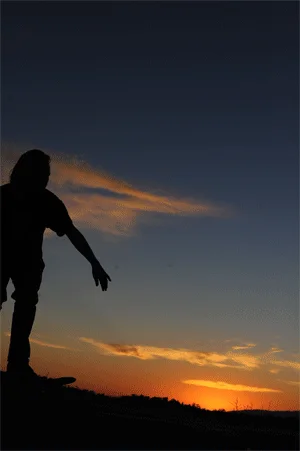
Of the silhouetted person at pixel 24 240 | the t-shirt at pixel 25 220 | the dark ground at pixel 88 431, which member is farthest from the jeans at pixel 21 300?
the dark ground at pixel 88 431

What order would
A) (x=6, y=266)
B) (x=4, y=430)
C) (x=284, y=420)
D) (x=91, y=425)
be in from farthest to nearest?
(x=284, y=420) < (x=6, y=266) < (x=91, y=425) < (x=4, y=430)

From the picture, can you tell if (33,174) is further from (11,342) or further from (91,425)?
(91,425)

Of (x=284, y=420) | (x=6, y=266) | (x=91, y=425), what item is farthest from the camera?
(x=284, y=420)

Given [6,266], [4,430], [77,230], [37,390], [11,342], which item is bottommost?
[4,430]

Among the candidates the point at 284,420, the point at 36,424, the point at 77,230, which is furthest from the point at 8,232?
the point at 284,420

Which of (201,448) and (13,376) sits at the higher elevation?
(13,376)

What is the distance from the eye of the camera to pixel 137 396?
10.5 metres

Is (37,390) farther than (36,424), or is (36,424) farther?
(37,390)

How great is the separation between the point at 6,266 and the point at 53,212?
88 cm

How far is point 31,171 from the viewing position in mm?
6684

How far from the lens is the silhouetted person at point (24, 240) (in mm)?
6559

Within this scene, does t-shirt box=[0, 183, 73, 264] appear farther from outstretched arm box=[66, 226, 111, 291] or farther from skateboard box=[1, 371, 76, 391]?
skateboard box=[1, 371, 76, 391]

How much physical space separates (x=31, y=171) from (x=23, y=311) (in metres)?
1.64

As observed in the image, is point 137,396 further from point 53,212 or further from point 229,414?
point 53,212
